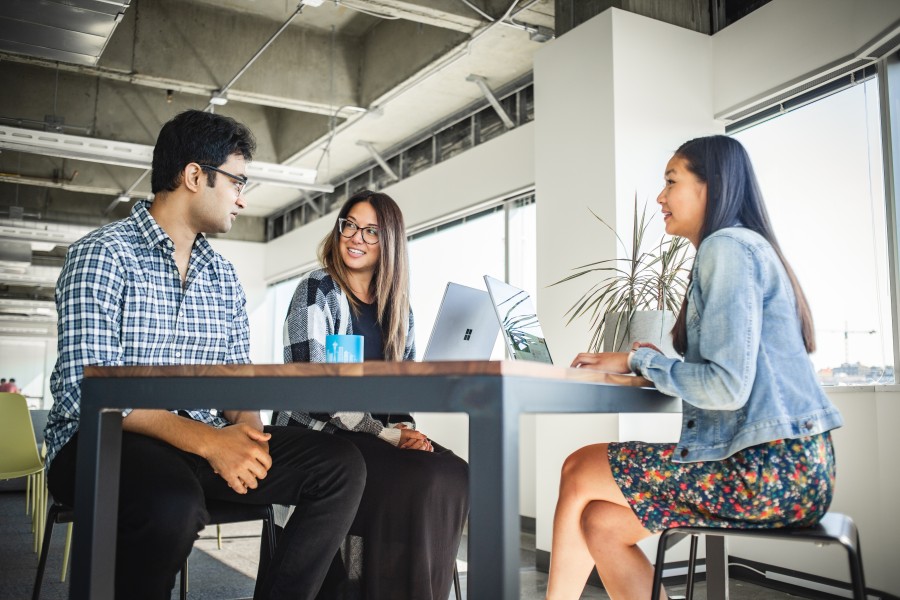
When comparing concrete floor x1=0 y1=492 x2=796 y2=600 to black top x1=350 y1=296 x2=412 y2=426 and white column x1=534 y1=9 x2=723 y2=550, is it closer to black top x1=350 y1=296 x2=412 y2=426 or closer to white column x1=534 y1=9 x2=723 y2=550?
white column x1=534 y1=9 x2=723 y2=550

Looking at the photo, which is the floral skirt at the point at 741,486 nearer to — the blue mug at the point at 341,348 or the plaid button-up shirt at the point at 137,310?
the blue mug at the point at 341,348

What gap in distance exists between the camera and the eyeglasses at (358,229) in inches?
94.9

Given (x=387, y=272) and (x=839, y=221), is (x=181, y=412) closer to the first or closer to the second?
(x=387, y=272)

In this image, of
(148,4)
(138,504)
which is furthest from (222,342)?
(148,4)

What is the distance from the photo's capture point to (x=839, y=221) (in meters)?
3.66

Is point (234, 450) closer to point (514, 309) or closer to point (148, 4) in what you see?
point (514, 309)

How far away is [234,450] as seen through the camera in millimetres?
1689

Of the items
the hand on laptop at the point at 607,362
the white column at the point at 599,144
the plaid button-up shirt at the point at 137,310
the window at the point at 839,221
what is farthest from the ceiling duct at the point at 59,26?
the hand on laptop at the point at 607,362

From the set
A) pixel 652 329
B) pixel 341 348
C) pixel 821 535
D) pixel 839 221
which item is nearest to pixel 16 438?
pixel 341 348

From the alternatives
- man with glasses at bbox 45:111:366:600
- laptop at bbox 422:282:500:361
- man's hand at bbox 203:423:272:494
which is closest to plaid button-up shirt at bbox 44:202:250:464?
man with glasses at bbox 45:111:366:600

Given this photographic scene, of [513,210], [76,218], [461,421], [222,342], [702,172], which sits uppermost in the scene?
[76,218]

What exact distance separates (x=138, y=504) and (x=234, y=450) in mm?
239

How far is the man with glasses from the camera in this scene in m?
1.53

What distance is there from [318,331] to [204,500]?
0.62 meters
